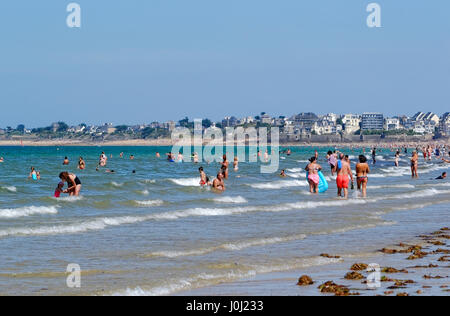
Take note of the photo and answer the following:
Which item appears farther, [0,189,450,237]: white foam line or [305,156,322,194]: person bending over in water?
[305,156,322,194]: person bending over in water

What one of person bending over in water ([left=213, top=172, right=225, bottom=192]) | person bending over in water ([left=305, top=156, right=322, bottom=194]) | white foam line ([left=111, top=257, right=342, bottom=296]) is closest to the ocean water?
white foam line ([left=111, top=257, right=342, bottom=296])

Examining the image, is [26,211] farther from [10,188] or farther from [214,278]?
[214,278]

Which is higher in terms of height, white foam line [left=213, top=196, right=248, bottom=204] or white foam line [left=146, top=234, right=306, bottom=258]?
white foam line [left=146, top=234, right=306, bottom=258]

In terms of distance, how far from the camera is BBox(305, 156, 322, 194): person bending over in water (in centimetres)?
2570

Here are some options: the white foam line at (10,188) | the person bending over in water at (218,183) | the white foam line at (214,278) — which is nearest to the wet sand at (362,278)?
the white foam line at (214,278)

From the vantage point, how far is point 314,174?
87.1 feet

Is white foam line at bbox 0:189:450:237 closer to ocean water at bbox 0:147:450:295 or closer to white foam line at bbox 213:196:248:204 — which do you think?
ocean water at bbox 0:147:450:295

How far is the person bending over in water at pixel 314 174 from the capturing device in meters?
25.7

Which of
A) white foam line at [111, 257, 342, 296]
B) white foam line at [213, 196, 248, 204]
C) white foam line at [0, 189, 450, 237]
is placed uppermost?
white foam line at [111, 257, 342, 296]

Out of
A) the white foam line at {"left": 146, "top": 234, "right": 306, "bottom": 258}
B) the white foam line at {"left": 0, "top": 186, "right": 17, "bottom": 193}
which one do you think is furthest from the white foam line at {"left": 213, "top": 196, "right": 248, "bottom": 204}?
the white foam line at {"left": 146, "top": 234, "right": 306, "bottom": 258}

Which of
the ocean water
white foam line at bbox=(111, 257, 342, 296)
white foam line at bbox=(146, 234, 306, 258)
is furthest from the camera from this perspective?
white foam line at bbox=(146, 234, 306, 258)

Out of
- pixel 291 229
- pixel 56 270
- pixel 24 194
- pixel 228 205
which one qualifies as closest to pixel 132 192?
pixel 24 194

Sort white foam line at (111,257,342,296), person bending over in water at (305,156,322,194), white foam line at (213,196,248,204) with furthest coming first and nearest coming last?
person bending over in water at (305,156,322,194), white foam line at (213,196,248,204), white foam line at (111,257,342,296)

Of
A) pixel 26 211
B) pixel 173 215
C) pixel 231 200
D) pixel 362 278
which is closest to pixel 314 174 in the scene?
pixel 231 200
